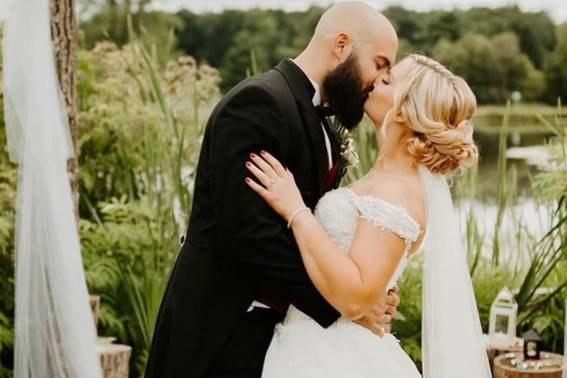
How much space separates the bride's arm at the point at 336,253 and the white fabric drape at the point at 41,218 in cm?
134

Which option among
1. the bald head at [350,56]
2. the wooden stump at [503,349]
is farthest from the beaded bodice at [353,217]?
the wooden stump at [503,349]

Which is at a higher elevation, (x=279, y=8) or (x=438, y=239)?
(x=279, y=8)

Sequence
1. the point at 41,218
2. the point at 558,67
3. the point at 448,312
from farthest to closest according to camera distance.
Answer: the point at 558,67 → the point at 41,218 → the point at 448,312

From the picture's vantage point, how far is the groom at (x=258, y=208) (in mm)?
2258

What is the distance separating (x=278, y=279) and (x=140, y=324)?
8.51 feet

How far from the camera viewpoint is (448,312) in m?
2.72

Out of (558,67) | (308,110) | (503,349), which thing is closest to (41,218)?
(308,110)

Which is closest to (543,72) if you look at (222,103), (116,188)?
(116,188)

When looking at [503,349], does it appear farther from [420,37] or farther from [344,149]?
[420,37]

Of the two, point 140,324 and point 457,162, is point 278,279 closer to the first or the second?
point 457,162

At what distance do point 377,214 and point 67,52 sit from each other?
7.14 ft

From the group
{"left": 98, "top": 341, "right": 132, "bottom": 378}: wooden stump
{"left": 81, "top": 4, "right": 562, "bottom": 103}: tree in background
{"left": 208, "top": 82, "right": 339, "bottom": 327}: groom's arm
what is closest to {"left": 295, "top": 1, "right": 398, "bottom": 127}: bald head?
{"left": 208, "top": 82, "right": 339, "bottom": 327}: groom's arm

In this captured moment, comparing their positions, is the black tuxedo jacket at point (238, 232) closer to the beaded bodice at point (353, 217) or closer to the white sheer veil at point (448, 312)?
the beaded bodice at point (353, 217)

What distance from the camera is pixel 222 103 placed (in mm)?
2309
